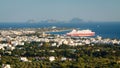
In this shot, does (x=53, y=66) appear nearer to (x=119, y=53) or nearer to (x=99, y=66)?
(x=99, y=66)

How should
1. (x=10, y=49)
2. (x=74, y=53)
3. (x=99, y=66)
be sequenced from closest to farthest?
(x=99, y=66)
(x=74, y=53)
(x=10, y=49)

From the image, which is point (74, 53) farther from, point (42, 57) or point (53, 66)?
point (53, 66)

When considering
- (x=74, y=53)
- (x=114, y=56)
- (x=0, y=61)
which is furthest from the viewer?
(x=74, y=53)

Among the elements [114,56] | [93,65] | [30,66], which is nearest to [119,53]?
[114,56]

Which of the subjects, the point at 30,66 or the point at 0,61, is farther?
the point at 0,61

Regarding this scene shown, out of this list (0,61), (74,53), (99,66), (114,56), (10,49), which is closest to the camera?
(99,66)

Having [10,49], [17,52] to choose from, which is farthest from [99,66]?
[10,49]

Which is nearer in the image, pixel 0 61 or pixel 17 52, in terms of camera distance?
pixel 0 61

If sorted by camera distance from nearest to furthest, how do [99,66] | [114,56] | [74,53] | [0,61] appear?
[99,66] → [0,61] → [114,56] → [74,53]
